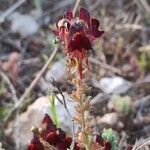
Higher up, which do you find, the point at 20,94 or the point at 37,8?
the point at 37,8

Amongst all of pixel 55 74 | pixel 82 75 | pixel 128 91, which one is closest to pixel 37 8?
pixel 55 74

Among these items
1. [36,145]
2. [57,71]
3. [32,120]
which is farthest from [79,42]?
[57,71]

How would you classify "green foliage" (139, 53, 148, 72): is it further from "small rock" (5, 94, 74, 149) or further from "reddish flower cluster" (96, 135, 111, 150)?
"reddish flower cluster" (96, 135, 111, 150)

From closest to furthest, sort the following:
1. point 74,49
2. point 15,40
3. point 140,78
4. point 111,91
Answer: point 74,49 → point 111,91 → point 140,78 → point 15,40

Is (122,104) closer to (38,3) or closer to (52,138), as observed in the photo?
(52,138)

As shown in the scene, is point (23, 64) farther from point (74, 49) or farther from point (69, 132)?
point (74, 49)

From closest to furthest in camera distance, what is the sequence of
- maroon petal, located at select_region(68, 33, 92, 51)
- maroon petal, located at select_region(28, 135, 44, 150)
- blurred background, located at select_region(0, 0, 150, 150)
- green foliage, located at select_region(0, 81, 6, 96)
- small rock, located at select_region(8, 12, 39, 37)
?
maroon petal, located at select_region(68, 33, 92, 51) → maroon petal, located at select_region(28, 135, 44, 150) → blurred background, located at select_region(0, 0, 150, 150) → green foliage, located at select_region(0, 81, 6, 96) → small rock, located at select_region(8, 12, 39, 37)

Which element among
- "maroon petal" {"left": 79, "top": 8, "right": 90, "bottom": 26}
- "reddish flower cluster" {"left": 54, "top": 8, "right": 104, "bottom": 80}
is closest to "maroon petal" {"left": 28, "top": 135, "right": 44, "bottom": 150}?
"reddish flower cluster" {"left": 54, "top": 8, "right": 104, "bottom": 80}

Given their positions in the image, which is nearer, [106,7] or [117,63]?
[117,63]
